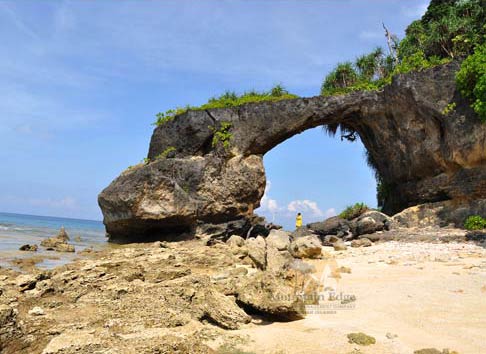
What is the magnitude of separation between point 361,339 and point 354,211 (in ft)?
52.9

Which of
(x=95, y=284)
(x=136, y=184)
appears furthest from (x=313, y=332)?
(x=136, y=184)

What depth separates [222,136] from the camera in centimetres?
1806

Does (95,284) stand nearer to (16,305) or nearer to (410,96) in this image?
(16,305)

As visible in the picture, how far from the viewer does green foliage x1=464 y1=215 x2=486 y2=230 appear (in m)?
12.8

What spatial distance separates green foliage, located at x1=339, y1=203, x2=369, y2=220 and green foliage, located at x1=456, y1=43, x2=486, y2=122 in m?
7.39

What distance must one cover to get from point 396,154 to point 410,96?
3145 millimetres

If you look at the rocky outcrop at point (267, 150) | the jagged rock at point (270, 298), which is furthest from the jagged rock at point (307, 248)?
the rocky outcrop at point (267, 150)

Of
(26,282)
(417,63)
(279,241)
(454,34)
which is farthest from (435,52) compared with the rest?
(26,282)

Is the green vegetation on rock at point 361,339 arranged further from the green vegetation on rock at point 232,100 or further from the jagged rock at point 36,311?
the green vegetation on rock at point 232,100

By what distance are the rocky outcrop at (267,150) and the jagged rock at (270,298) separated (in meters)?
10.9

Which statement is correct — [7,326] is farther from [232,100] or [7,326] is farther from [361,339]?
[232,100]

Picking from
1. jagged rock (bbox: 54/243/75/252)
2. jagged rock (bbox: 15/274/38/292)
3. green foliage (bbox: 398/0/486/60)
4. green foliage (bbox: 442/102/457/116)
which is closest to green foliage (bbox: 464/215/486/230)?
green foliage (bbox: 442/102/457/116)

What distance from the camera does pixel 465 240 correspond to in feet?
37.9

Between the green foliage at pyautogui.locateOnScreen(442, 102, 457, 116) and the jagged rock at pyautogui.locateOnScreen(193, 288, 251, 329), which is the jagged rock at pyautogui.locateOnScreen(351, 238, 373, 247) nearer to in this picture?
the green foliage at pyautogui.locateOnScreen(442, 102, 457, 116)
